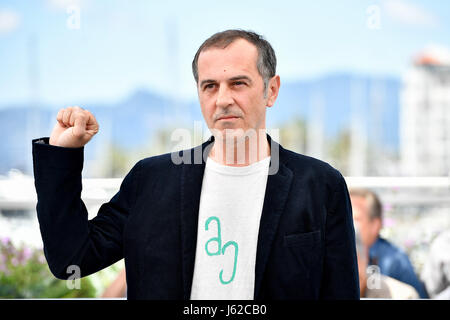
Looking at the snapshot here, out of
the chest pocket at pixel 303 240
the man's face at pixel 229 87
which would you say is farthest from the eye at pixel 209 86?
the chest pocket at pixel 303 240

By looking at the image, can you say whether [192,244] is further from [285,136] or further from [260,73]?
[285,136]

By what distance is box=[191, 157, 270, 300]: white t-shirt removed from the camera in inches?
63.4

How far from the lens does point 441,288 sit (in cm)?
412

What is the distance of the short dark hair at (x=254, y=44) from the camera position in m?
1.66

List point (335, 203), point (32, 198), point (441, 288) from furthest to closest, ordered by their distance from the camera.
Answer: point (32, 198)
point (441, 288)
point (335, 203)

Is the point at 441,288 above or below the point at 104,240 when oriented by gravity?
below

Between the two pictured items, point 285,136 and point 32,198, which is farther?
point 285,136

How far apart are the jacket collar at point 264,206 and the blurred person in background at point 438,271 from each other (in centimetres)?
288

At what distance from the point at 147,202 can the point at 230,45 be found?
56 centimetres

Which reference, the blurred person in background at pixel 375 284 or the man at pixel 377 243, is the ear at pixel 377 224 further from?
the blurred person in background at pixel 375 284

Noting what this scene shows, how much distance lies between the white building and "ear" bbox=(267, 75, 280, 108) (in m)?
42.5

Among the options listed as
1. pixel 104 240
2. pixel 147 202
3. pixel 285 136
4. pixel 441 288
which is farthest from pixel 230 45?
pixel 285 136

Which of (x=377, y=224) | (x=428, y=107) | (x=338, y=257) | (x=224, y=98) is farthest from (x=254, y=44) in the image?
(x=428, y=107)

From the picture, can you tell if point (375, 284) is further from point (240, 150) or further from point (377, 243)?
point (240, 150)
